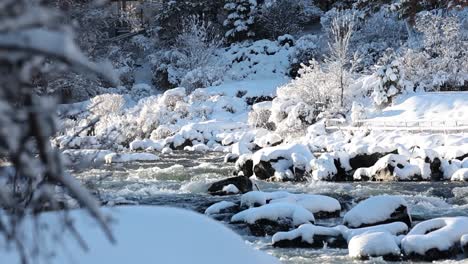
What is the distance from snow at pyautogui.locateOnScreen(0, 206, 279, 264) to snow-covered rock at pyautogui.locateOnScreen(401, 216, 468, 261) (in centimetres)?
484

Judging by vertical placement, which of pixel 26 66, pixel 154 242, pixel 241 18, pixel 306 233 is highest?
pixel 241 18

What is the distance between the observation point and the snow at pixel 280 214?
11141 millimetres

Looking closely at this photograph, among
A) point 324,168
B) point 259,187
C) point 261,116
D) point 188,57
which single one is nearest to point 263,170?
point 259,187

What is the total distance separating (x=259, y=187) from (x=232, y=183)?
1268mm

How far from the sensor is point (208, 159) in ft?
73.9

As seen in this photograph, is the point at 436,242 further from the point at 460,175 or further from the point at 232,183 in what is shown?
the point at 460,175

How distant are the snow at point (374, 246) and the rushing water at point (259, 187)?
15 centimetres

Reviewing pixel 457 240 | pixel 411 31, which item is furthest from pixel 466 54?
pixel 457 240

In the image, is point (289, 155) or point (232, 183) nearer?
point (232, 183)

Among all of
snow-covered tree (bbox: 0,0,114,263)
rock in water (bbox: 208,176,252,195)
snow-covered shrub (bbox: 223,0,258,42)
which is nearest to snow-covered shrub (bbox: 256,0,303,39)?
snow-covered shrub (bbox: 223,0,258,42)

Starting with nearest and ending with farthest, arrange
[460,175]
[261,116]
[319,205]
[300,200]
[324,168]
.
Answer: [319,205] → [300,200] → [460,175] → [324,168] → [261,116]

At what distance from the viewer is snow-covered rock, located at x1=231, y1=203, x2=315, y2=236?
11.0m

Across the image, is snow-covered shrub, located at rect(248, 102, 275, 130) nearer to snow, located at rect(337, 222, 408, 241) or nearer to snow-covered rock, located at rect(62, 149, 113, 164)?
snow, located at rect(337, 222, 408, 241)

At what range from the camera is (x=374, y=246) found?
9.05m
